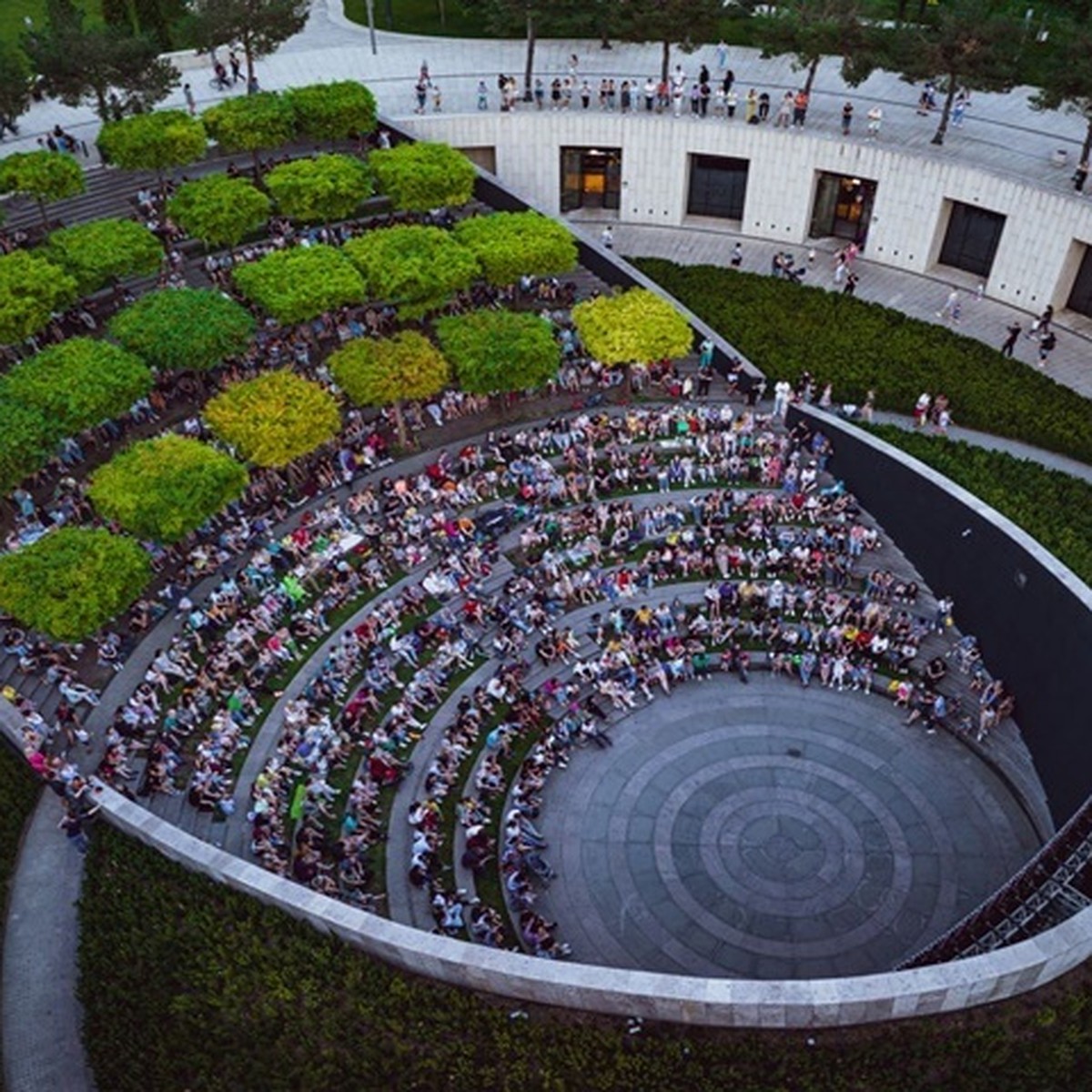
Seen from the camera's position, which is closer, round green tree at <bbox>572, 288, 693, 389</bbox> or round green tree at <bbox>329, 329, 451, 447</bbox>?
round green tree at <bbox>329, 329, 451, 447</bbox>

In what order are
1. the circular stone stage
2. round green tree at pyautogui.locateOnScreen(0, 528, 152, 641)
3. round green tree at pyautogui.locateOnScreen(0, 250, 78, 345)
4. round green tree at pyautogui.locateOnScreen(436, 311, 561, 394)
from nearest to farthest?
the circular stone stage, round green tree at pyautogui.locateOnScreen(0, 528, 152, 641), round green tree at pyautogui.locateOnScreen(0, 250, 78, 345), round green tree at pyautogui.locateOnScreen(436, 311, 561, 394)

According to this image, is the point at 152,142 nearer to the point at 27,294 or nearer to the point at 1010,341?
the point at 27,294

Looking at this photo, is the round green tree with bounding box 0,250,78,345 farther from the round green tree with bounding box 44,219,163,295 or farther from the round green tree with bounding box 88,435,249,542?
the round green tree with bounding box 88,435,249,542

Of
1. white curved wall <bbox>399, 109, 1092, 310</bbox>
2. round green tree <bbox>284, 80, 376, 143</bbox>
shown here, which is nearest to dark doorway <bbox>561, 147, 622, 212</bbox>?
white curved wall <bbox>399, 109, 1092, 310</bbox>

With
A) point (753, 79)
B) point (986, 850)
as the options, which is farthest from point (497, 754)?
point (753, 79)

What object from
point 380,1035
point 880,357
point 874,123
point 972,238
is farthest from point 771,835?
point 874,123

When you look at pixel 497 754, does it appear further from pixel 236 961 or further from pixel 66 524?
pixel 66 524
